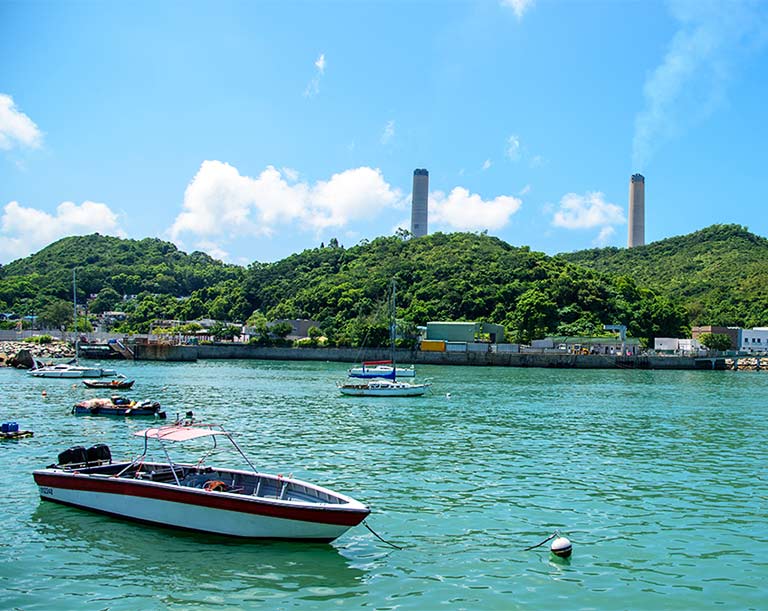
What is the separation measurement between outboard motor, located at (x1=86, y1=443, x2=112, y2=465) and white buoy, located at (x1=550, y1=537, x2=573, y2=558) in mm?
13267

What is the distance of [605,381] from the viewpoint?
80.5 meters

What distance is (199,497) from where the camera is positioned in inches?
668

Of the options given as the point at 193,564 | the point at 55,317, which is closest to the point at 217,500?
the point at 193,564

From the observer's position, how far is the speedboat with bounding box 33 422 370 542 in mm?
16281

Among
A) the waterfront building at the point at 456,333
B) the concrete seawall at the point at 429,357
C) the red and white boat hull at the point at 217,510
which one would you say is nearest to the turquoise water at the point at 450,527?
the red and white boat hull at the point at 217,510

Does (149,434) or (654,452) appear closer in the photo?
(149,434)

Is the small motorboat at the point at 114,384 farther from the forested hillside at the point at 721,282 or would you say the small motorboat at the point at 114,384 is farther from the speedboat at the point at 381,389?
the forested hillside at the point at 721,282

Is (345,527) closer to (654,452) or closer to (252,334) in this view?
(654,452)

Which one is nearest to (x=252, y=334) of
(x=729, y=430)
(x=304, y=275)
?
(x=304, y=275)

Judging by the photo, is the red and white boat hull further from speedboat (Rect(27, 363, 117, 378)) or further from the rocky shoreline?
the rocky shoreline

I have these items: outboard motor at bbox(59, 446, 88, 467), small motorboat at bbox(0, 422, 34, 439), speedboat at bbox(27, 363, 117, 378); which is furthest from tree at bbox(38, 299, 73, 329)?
outboard motor at bbox(59, 446, 88, 467)

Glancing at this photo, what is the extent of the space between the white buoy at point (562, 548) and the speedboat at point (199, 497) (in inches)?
171

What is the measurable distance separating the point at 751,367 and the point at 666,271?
83.2 m

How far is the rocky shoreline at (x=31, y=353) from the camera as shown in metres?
90.8
